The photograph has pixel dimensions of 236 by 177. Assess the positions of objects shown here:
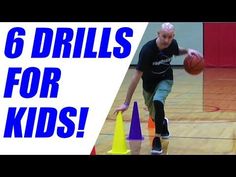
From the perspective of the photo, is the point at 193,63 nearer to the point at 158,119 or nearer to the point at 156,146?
the point at 158,119

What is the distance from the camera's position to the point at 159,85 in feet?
22.0

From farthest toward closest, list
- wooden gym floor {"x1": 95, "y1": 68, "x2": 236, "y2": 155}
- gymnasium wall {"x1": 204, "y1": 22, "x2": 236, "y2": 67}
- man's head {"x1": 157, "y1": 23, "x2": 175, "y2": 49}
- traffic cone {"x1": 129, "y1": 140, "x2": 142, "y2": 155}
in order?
gymnasium wall {"x1": 204, "y1": 22, "x2": 236, "y2": 67}, wooden gym floor {"x1": 95, "y1": 68, "x2": 236, "y2": 155}, traffic cone {"x1": 129, "y1": 140, "x2": 142, "y2": 155}, man's head {"x1": 157, "y1": 23, "x2": 175, "y2": 49}

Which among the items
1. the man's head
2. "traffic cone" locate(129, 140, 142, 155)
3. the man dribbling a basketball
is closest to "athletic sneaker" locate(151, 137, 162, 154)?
the man dribbling a basketball

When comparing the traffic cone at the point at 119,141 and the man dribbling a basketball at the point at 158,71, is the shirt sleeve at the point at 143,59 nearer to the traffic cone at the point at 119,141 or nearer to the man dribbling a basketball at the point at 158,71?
the man dribbling a basketball at the point at 158,71

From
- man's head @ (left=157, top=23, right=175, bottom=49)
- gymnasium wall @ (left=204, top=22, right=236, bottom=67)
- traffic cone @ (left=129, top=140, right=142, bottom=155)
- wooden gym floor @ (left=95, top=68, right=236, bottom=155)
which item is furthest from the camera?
gymnasium wall @ (left=204, top=22, right=236, bottom=67)

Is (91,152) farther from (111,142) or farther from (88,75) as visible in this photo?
(88,75)

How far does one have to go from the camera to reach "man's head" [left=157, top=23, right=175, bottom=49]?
6281mm

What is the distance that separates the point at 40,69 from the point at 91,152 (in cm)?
165

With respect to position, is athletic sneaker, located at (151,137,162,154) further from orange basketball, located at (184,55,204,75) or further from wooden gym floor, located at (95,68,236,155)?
orange basketball, located at (184,55,204,75)

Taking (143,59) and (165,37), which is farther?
(143,59)

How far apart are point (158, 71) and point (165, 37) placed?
0.52 meters

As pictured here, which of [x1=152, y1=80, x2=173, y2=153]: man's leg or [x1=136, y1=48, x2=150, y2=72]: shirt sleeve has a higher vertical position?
[x1=136, y1=48, x2=150, y2=72]: shirt sleeve

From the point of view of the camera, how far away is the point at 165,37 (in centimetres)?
636

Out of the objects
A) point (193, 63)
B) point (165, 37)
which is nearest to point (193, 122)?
point (193, 63)
